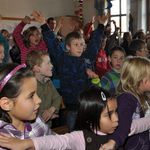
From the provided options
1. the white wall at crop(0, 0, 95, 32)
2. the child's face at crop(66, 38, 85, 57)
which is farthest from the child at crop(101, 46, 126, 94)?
the white wall at crop(0, 0, 95, 32)

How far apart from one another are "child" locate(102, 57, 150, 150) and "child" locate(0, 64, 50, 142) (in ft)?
1.72

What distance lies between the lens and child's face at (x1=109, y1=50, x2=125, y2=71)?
3788 mm

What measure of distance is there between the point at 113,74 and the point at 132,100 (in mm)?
1508

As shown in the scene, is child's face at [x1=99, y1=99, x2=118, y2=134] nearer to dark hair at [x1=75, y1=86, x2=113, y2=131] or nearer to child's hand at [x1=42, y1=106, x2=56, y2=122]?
dark hair at [x1=75, y1=86, x2=113, y2=131]

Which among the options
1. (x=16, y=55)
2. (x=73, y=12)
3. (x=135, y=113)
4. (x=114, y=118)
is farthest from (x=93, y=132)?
(x=73, y=12)

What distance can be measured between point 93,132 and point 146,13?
978 cm

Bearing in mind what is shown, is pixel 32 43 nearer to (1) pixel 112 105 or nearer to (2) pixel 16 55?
(2) pixel 16 55

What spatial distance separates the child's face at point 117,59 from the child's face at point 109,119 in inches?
79.4

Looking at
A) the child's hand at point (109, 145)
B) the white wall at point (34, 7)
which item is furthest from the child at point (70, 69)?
the white wall at point (34, 7)

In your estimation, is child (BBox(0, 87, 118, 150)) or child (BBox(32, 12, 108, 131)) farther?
child (BBox(32, 12, 108, 131))

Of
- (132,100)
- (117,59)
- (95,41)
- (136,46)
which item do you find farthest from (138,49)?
(132,100)

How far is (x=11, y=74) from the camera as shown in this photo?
61.4 inches

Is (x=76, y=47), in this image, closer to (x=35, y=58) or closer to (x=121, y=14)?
(x=35, y=58)

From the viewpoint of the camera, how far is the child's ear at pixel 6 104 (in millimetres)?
1557
